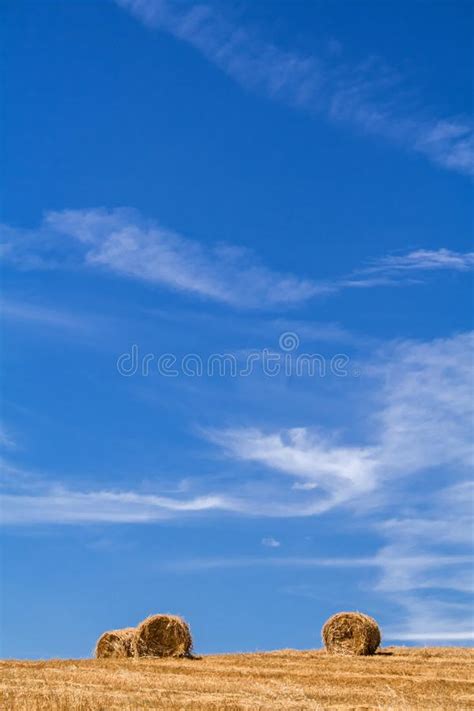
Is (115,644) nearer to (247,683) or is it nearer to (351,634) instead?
(351,634)

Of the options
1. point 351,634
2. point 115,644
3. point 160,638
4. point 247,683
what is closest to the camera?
point 247,683

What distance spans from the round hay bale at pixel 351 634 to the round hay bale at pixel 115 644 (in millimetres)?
5983

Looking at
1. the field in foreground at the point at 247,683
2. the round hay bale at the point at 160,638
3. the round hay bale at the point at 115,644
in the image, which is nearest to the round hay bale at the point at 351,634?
the field in foreground at the point at 247,683

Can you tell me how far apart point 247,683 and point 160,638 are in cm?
716

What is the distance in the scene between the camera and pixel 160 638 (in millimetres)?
24375

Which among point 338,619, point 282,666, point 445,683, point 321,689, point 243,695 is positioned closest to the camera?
point 243,695

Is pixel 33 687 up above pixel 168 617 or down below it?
below

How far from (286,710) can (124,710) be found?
8.33ft

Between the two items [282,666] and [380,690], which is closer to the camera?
[380,690]

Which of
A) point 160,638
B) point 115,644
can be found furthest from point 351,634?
point 115,644

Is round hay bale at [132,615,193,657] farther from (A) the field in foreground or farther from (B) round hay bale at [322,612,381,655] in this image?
(B) round hay bale at [322,612,381,655]

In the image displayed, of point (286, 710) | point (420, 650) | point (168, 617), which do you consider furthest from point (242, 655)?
point (286, 710)

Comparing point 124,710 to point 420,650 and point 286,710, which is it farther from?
point 420,650

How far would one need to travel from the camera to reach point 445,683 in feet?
59.5
